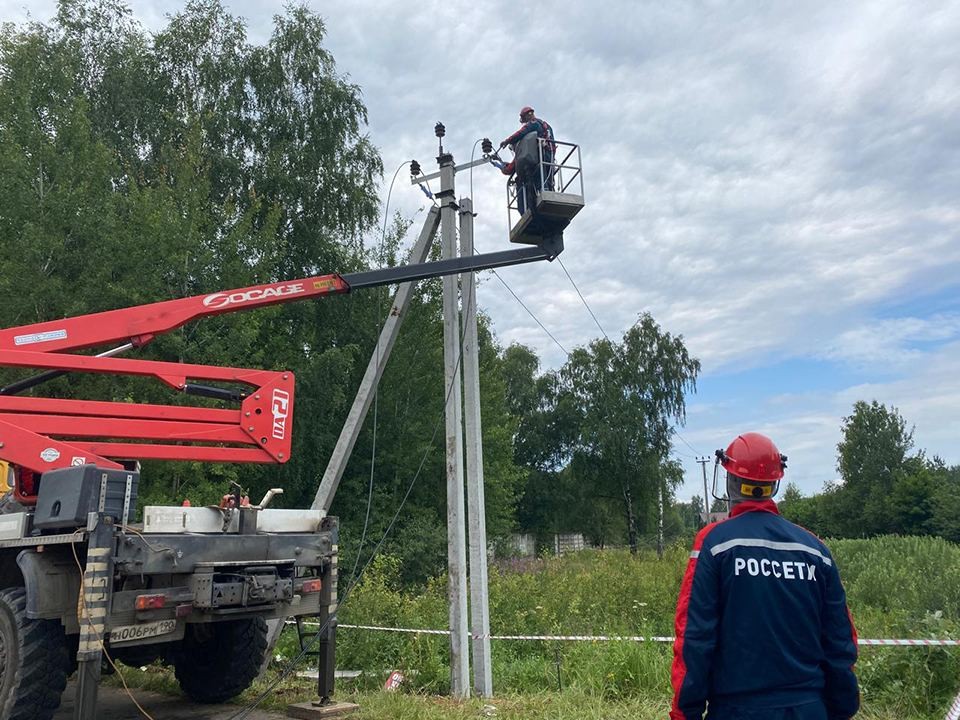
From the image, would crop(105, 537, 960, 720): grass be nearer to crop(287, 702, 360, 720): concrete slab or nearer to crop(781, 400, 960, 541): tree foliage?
crop(287, 702, 360, 720): concrete slab

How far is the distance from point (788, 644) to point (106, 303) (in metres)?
16.6

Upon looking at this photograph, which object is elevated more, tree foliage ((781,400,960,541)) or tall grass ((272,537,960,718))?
tree foliage ((781,400,960,541))

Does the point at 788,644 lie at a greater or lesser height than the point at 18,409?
lesser

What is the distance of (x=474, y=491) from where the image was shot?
28.2 ft

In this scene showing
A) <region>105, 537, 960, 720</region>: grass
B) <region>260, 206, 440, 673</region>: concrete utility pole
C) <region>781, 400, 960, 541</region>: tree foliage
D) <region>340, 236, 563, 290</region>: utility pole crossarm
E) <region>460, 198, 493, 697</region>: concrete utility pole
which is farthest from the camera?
<region>781, 400, 960, 541</region>: tree foliage

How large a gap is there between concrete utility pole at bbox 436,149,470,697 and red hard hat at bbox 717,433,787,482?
17.4 feet

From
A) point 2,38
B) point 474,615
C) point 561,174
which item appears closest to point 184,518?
point 474,615

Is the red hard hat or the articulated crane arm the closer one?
the red hard hat

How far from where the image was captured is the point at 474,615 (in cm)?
834

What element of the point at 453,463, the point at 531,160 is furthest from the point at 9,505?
the point at 531,160

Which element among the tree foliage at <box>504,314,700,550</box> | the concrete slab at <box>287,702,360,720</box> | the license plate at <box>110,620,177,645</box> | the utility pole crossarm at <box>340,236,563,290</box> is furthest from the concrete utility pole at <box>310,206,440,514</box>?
the tree foliage at <box>504,314,700,550</box>

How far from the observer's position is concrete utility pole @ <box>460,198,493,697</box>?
8227 millimetres

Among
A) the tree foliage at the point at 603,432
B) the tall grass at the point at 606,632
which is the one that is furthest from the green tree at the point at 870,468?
the tall grass at the point at 606,632

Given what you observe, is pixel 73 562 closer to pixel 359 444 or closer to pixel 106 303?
pixel 106 303
